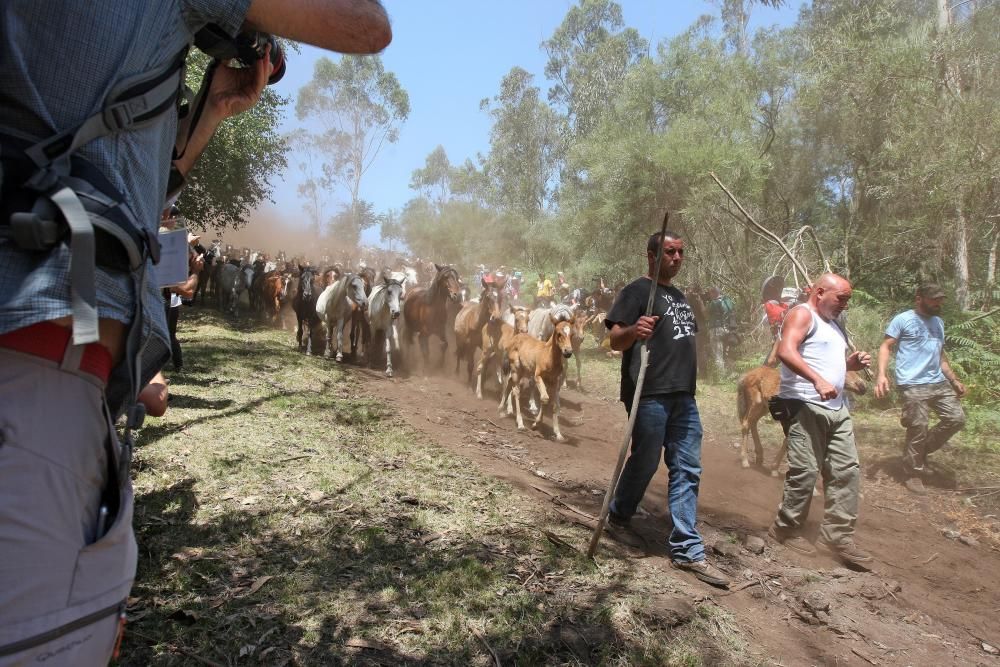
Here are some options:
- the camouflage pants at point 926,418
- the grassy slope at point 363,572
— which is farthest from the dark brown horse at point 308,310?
the camouflage pants at point 926,418

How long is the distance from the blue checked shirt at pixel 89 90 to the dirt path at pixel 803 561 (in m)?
4.01

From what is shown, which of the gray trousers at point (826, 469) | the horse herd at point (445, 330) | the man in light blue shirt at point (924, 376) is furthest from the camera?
the horse herd at point (445, 330)

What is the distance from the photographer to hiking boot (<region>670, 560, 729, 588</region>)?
4.27 m

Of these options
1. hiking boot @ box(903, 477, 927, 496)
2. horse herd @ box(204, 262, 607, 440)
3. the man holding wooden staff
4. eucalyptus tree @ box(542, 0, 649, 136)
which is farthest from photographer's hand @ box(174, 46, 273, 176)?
eucalyptus tree @ box(542, 0, 649, 136)

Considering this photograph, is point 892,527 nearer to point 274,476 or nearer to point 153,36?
point 274,476

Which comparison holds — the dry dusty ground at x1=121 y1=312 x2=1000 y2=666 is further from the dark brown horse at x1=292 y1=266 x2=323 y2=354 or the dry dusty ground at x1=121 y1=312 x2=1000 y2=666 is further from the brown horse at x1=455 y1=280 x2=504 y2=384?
the dark brown horse at x1=292 y1=266 x2=323 y2=354

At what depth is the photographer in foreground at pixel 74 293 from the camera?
100cm

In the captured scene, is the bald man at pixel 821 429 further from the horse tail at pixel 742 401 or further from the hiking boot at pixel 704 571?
the horse tail at pixel 742 401

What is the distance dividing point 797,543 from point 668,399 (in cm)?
208

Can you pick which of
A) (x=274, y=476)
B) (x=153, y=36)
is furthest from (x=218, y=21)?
(x=274, y=476)

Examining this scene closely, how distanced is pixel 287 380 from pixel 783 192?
16.5 metres

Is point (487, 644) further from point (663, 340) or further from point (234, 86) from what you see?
point (234, 86)

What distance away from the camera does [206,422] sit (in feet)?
20.9

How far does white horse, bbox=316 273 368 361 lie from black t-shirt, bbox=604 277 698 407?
9.68 metres
